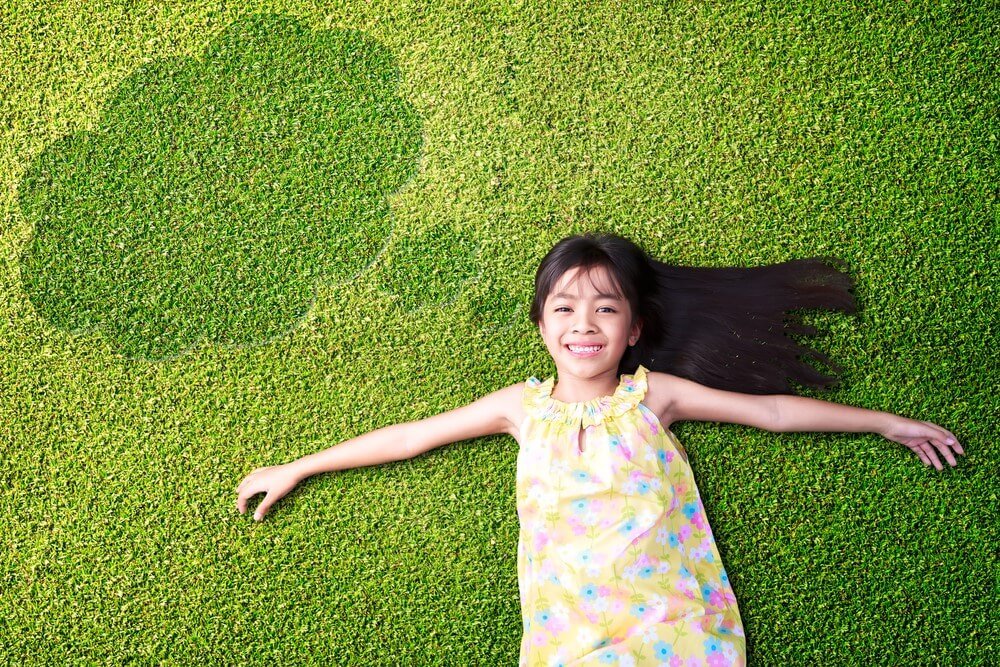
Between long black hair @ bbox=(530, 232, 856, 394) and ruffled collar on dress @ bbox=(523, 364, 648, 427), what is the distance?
0.12 m

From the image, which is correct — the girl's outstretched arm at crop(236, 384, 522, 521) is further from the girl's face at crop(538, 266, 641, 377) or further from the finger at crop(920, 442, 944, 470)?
the finger at crop(920, 442, 944, 470)

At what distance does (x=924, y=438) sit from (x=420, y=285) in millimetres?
1691

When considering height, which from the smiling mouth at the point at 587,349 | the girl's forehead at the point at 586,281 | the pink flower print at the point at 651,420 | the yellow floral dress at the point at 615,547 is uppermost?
the girl's forehead at the point at 586,281

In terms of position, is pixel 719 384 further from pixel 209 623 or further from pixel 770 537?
pixel 209 623

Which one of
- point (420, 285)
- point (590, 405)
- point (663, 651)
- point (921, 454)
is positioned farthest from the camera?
point (420, 285)

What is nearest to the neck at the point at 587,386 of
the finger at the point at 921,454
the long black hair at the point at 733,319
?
the long black hair at the point at 733,319

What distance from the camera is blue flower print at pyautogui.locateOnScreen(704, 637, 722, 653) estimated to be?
1.95m

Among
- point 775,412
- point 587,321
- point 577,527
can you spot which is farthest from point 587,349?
point 775,412

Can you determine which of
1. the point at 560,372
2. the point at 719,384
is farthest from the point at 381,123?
the point at 719,384

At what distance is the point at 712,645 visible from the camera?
1.96m

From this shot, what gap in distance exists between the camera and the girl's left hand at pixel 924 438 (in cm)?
220

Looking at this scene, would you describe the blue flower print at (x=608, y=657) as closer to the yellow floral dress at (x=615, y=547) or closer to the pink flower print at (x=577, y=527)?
the yellow floral dress at (x=615, y=547)

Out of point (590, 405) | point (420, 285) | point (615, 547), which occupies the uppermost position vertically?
point (420, 285)

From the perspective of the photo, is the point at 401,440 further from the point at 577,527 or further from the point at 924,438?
the point at 924,438
